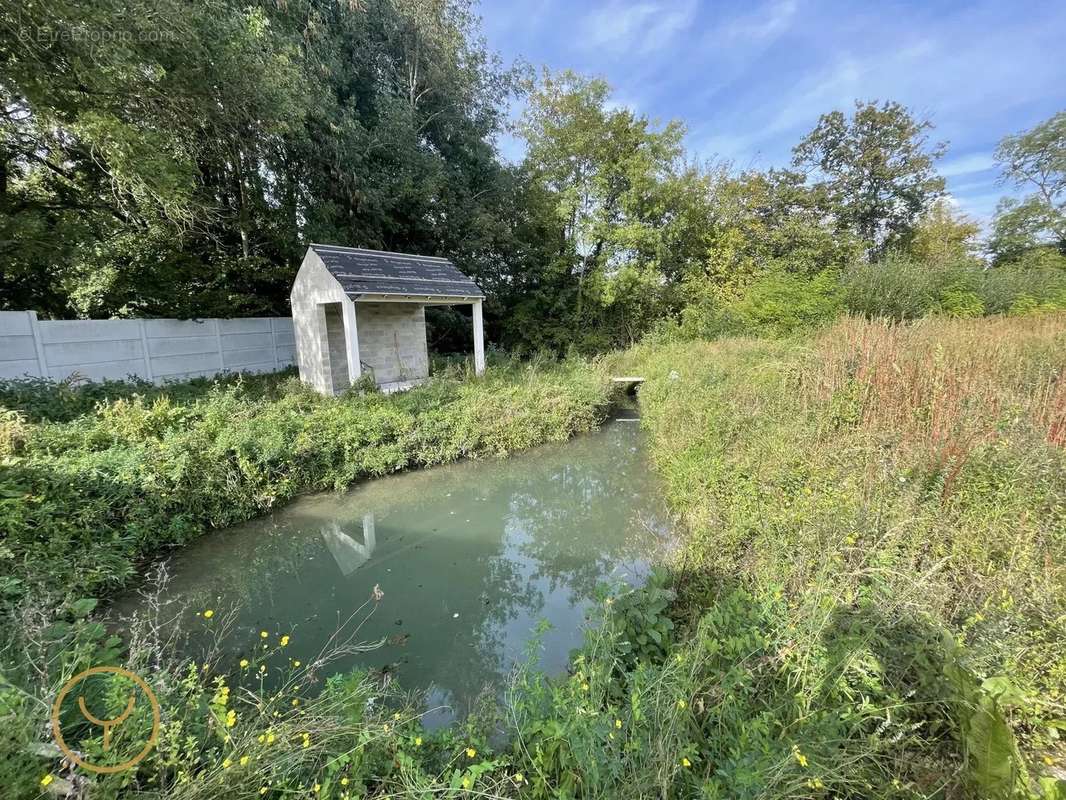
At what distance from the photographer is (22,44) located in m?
5.86

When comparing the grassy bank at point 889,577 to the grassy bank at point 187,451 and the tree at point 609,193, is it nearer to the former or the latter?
the grassy bank at point 187,451

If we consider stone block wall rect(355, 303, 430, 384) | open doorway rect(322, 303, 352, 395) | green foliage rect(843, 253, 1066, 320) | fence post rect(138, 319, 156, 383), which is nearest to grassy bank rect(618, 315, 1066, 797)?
green foliage rect(843, 253, 1066, 320)

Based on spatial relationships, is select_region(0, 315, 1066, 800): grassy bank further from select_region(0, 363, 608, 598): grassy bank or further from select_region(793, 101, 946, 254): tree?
select_region(793, 101, 946, 254): tree

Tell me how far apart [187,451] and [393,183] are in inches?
418

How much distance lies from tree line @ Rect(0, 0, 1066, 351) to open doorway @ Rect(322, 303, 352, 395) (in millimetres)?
3004

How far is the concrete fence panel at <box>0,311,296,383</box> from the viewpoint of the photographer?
25.2 ft

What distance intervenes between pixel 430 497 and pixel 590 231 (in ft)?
43.4

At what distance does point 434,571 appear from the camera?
442 centimetres

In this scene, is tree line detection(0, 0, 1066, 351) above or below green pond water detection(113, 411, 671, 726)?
above

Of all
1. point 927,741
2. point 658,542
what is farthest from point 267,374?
point 927,741

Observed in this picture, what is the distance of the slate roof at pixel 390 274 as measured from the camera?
871cm

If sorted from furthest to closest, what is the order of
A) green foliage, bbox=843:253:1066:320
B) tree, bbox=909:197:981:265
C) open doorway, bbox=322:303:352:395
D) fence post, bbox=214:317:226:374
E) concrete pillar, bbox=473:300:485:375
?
tree, bbox=909:197:981:265, green foliage, bbox=843:253:1066:320, fence post, bbox=214:317:226:374, concrete pillar, bbox=473:300:485:375, open doorway, bbox=322:303:352:395

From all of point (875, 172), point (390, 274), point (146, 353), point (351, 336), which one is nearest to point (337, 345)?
point (390, 274)

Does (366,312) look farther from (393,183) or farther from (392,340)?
(393,183)
